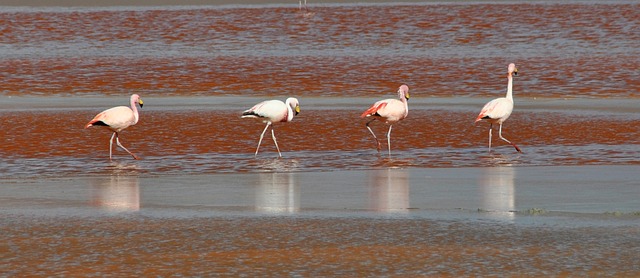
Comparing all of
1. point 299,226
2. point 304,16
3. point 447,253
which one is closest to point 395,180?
point 299,226

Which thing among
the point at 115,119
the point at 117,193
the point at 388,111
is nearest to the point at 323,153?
the point at 388,111

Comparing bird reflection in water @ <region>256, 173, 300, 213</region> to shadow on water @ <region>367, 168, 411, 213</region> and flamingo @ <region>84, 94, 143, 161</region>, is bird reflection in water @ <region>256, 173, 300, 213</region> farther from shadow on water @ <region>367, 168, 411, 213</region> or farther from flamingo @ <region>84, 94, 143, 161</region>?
flamingo @ <region>84, 94, 143, 161</region>

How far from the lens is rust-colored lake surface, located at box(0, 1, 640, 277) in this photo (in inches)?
336

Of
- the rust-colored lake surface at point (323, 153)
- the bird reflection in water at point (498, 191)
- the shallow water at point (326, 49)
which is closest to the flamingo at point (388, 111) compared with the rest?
the rust-colored lake surface at point (323, 153)

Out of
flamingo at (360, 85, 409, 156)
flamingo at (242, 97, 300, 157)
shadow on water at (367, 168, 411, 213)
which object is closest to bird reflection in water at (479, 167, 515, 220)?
shadow on water at (367, 168, 411, 213)

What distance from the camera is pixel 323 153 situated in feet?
48.1

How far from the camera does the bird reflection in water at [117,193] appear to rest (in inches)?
416

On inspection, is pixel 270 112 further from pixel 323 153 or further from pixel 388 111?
pixel 388 111

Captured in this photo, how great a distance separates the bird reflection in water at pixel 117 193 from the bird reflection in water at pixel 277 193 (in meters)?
1.10

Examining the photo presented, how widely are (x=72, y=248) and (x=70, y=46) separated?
23390mm

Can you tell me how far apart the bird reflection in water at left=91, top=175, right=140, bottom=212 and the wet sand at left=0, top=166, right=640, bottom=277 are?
17 mm

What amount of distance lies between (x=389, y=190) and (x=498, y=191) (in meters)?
1.00

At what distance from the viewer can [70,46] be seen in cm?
3141

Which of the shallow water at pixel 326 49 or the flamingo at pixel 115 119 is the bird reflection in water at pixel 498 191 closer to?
the flamingo at pixel 115 119
